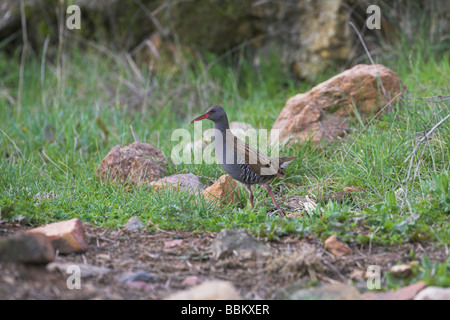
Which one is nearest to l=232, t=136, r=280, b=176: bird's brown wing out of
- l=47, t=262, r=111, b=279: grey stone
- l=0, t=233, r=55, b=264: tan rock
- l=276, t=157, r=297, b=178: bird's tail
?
l=276, t=157, r=297, b=178: bird's tail

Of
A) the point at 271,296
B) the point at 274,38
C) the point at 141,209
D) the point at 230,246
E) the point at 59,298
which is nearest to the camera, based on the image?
the point at 59,298

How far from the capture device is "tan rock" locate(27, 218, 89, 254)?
116 inches

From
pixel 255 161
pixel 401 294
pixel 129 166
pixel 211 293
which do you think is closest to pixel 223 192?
pixel 255 161

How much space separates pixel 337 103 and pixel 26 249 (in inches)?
137

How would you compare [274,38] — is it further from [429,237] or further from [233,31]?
[429,237]

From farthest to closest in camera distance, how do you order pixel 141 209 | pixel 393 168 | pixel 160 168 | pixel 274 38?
pixel 274 38 → pixel 160 168 → pixel 393 168 → pixel 141 209

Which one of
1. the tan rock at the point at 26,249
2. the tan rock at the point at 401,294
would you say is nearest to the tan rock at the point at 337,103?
the tan rock at the point at 401,294

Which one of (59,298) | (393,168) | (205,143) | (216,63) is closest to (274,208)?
(393,168)

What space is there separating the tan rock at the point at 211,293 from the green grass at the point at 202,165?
719 mm

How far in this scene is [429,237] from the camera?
120 inches

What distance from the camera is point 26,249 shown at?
8.73ft

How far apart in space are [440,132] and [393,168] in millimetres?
519

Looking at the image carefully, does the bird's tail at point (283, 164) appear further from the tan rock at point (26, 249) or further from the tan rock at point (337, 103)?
the tan rock at point (26, 249)

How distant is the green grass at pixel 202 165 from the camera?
3.37 meters
